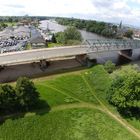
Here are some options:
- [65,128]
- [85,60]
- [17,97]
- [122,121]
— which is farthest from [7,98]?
[85,60]

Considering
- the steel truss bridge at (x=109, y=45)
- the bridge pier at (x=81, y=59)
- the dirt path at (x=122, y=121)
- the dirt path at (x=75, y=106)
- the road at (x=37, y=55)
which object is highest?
the steel truss bridge at (x=109, y=45)

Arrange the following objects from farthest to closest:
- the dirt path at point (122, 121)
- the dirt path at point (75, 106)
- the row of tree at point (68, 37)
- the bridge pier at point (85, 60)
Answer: the row of tree at point (68, 37) < the bridge pier at point (85, 60) < the dirt path at point (75, 106) < the dirt path at point (122, 121)

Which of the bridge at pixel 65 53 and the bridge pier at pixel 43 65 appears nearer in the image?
the bridge at pixel 65 53

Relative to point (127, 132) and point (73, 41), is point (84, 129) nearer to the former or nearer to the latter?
point (127, 132)

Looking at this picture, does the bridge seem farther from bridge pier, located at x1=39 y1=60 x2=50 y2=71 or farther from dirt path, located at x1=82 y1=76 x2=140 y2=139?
dirt path, located at x1=82 y1=76 x2=140 y2=139

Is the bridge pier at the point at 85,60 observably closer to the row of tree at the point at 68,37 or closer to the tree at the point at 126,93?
the tree at the point at 126,93

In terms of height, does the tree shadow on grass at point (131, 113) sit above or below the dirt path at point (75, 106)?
below

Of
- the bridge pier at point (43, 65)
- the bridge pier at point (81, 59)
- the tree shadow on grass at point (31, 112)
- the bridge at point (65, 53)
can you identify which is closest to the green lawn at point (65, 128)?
the tree shadow on grass at point (31, 112)

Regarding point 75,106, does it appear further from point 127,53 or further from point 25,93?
point 127,53
